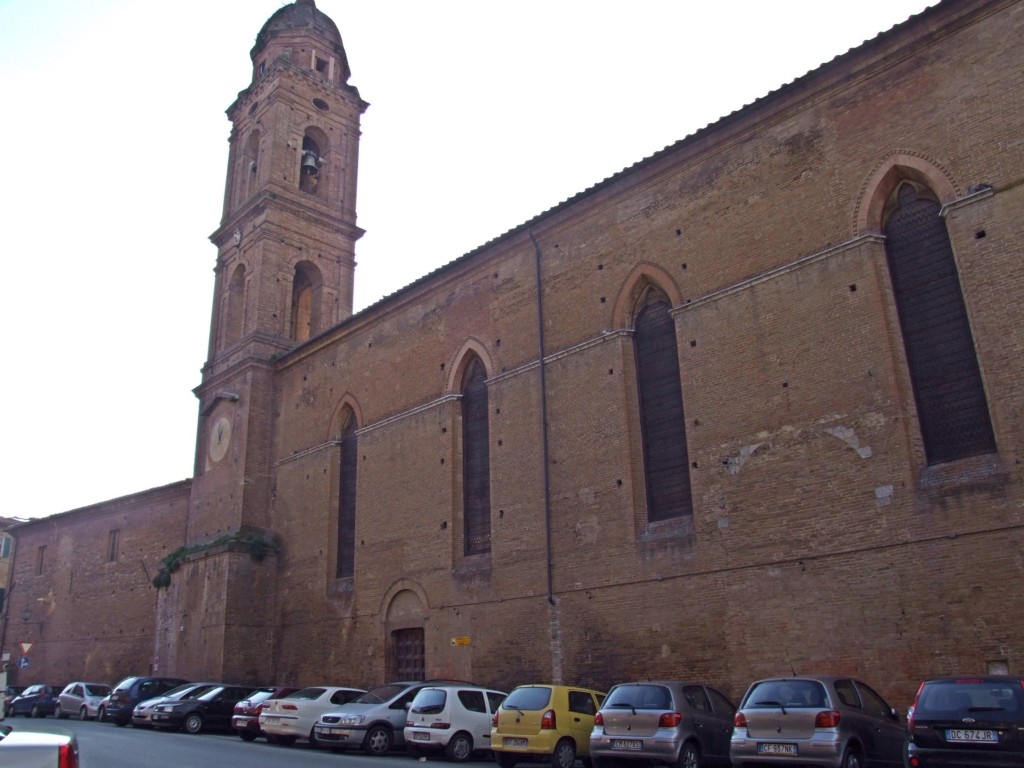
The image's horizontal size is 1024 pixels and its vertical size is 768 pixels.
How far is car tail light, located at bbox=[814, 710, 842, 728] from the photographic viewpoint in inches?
360

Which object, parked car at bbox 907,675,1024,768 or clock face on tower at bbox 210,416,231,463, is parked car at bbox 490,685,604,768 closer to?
parked car at bbox 907,675,1024,768

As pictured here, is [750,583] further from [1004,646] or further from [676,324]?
[676,324]

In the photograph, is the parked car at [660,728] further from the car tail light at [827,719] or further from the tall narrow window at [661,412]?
the tall narrow window at [661,412]

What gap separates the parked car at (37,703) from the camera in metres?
25.2

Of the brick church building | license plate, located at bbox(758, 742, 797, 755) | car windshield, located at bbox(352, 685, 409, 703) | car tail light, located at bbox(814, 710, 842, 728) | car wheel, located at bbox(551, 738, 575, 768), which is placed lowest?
car wheel, located at bbox(551, 738, 575, 768)

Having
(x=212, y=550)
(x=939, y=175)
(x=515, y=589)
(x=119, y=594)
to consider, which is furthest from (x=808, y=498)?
(x=119, y=594)

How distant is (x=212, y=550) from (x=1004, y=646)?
18.7 metres

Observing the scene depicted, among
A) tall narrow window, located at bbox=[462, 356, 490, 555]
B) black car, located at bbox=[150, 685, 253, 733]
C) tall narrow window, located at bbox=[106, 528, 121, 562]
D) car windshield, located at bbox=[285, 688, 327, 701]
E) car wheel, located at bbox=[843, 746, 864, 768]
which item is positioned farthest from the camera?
tall narrow window, located at bbox=[106, 528, 121, 562]

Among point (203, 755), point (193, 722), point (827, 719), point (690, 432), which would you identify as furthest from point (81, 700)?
point (827, 719)

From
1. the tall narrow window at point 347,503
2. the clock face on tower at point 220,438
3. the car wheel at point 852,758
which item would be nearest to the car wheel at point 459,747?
the car wheel at point 852,758

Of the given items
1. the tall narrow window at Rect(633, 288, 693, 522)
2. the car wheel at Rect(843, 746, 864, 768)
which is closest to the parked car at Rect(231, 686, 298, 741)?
the tall narrow window at Rect(633, 288, 693, 522)

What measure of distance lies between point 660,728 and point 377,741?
5.58 meters

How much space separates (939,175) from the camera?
41.7 feet

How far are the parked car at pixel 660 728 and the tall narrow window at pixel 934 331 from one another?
4.62 meters
